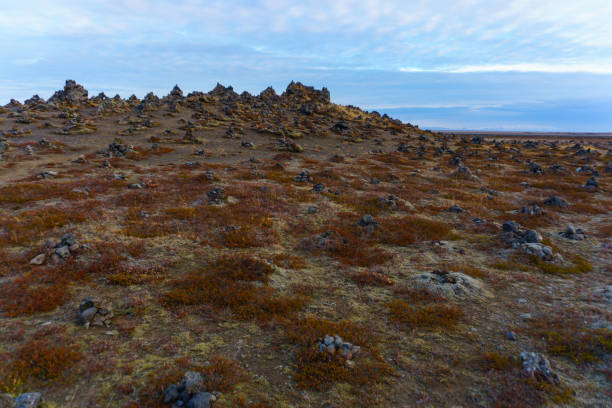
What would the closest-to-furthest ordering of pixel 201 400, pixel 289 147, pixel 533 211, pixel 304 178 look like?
1. pixel 201 400
2. pixel 533 211
3. pixel 304 178
4. pixel 289 147

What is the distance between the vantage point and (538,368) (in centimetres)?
673

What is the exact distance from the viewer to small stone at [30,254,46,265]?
11.4 metres

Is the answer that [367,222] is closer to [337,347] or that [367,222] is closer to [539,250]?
[539,250]

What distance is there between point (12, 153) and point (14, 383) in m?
47.7

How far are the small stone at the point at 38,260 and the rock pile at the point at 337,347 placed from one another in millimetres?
11703

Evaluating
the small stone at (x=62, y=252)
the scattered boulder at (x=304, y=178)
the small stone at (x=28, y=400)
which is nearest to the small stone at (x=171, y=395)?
the small stone at (x=28, y=400)

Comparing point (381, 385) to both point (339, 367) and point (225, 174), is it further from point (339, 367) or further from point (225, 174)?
point (225, 174)

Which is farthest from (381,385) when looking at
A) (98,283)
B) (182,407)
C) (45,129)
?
(45,129)

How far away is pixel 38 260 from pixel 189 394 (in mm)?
10181

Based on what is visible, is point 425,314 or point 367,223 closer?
point 425,314

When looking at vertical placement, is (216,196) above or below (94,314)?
above

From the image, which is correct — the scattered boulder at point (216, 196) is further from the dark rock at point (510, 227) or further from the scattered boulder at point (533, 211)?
the scattered boulder at point (533, 211)

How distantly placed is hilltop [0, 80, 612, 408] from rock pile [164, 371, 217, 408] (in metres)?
0.04

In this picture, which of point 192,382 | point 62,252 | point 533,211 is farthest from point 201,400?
point 533,211
